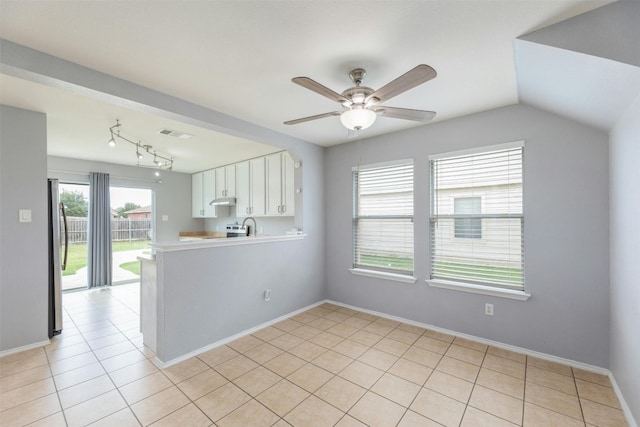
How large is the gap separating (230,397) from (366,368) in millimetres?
1157

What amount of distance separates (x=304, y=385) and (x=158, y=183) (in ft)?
18.1

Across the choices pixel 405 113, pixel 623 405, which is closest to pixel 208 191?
pixel 405 113

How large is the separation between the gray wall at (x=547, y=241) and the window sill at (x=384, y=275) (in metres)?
0.12

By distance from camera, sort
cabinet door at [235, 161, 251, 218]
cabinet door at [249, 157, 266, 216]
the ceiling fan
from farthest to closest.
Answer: cabinet door at [235, 161, 251, 218] < cabinet door at [249, 157, 266, 216] < the ceiling fan

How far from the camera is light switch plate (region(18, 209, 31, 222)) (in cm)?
276

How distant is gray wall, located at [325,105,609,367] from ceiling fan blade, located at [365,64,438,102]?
66.4 inches

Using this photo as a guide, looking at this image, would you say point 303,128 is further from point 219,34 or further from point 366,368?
point 366,368

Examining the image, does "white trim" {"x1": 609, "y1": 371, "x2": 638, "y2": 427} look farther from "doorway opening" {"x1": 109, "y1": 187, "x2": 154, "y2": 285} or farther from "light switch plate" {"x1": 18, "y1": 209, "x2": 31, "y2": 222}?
"doorway opening" {"x1": 109, "y1": 187, "x2": 154, "y2": 285}

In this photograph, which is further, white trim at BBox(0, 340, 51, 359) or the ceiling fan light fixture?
white trim at BBox(0, 340, 51, 359)

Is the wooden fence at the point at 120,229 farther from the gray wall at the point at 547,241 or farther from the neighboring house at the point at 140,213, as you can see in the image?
the gray wall at the point at 547,241

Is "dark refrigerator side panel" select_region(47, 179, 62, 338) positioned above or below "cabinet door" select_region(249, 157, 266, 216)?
below

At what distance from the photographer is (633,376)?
1.75 meters

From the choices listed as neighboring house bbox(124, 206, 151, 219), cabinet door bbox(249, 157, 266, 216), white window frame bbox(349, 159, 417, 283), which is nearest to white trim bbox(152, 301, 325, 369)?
white window frame bbox(349, 159, 417, 283)

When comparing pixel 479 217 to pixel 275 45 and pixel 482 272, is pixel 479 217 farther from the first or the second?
pixel 275 45
